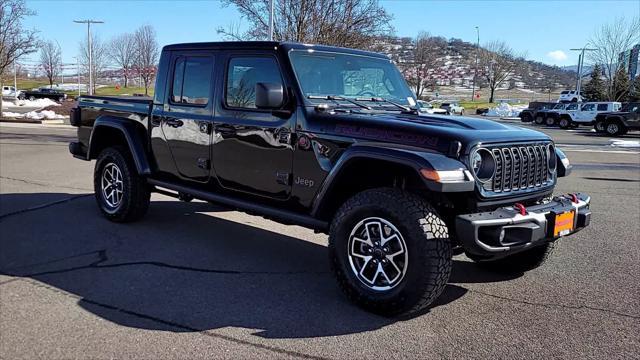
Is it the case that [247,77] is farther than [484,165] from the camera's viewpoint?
Yes

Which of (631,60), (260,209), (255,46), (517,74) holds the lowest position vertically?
(260,209)

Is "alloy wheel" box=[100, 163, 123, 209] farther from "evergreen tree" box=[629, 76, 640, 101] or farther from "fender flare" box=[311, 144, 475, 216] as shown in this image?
"evergreen tree" box=[629, 76, 640, 101]

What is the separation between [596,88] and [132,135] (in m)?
55.7

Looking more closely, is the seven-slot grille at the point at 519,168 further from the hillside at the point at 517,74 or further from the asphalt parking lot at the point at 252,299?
the hillside at the point at 517,74

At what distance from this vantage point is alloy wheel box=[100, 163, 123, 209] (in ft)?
20.7

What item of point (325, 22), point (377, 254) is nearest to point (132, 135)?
point (377, 254)

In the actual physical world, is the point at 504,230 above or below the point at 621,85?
below

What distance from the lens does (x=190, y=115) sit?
536cm

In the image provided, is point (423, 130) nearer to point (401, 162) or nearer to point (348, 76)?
point (401, 162)

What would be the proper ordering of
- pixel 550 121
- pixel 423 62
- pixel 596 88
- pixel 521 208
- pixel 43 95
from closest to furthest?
1. pixel 521 208
2. pixel 550 121
3. pixel 596 88
4. pixel 43 95
5. pixel 423 62

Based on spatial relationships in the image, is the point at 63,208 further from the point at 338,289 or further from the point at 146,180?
the point at 338,289

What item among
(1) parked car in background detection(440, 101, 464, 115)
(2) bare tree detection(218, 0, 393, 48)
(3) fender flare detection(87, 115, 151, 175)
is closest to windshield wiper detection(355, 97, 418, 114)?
(3) fender flare detection(87, 115, 151, 175)

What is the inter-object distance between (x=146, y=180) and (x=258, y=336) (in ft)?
10.3

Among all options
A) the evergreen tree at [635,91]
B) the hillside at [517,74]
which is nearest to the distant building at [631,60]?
the evergreen tree at [635,91]
